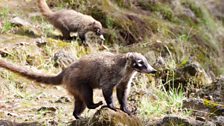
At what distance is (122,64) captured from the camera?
5.84m

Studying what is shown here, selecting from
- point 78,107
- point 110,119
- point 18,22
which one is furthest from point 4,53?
point 110,119

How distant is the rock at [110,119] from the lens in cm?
529

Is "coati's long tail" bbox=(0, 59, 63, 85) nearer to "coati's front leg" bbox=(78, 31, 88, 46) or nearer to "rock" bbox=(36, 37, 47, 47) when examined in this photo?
"rock" bbox=(36, 37, 47, 47)

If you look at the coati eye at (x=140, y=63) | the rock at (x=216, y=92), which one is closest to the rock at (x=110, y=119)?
the coati eye at (x=140, y=63)

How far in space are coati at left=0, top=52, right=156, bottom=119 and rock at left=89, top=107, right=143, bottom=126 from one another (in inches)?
9.5

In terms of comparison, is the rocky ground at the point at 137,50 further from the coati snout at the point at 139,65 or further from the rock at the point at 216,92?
the coati snout at the point at 139,65

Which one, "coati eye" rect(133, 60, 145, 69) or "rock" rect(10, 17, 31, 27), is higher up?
"coati eye" rect(133, 60, 145, 69)

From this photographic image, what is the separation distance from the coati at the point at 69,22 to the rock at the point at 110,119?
4.19 metres

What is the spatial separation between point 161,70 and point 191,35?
11.3ft

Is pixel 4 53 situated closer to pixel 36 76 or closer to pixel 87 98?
pixel 36 76

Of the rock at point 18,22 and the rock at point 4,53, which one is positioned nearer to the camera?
the rock at point 4,53

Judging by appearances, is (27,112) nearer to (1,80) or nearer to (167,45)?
(1,80)

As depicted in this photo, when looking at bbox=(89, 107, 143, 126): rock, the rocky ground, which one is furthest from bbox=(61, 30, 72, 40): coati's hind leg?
bbox=(89, 107, 143, 126): rock

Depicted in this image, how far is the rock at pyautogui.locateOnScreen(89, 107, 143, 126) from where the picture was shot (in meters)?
5.29
